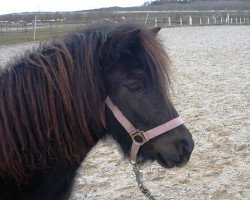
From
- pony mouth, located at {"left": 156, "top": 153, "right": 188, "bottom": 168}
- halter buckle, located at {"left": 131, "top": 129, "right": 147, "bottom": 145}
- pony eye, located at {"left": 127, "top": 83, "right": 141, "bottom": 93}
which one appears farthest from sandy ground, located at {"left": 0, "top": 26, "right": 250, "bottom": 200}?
pony eye, located at {"left": 127, "top": 83, "right": 141, "bottom": 93}

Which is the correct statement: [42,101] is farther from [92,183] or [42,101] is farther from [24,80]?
[92,183]

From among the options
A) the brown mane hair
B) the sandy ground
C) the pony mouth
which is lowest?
the sandy ground

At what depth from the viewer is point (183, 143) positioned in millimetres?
2488

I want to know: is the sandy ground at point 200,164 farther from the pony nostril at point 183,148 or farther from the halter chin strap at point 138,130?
the pony nostril at point 183,148

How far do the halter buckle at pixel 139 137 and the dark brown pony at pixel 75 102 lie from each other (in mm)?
42

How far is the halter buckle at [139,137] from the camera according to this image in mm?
2441

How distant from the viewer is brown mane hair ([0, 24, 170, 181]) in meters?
2.29

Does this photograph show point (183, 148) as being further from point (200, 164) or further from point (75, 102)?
point (200, 164)

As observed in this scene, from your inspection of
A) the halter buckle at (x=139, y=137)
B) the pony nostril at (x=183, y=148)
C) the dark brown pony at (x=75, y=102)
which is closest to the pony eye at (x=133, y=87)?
the dark brown pony at (x=75, y=102)

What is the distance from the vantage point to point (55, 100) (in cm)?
231

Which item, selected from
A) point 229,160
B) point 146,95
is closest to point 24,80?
point 146,95

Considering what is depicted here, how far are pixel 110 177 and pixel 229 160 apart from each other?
5.08 feet

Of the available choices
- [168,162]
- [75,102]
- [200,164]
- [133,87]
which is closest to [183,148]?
[168,162]

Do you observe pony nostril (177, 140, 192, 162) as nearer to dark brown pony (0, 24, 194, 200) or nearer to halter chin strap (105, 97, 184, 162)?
dark brown pony (0, 24, 194, 200)
